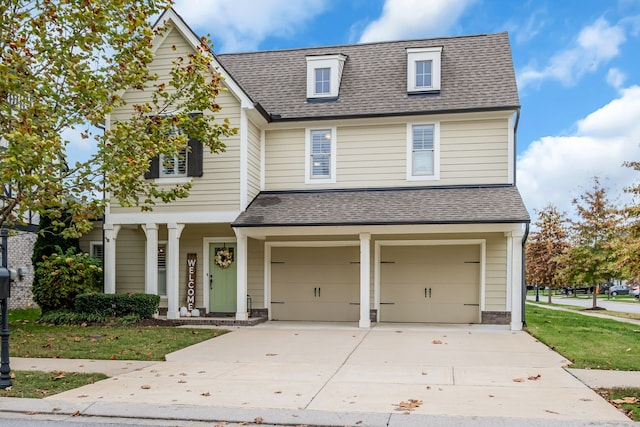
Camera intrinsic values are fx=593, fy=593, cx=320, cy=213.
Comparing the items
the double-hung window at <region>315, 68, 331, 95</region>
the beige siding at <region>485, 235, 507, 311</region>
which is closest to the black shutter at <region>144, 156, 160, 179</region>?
the double-hung window at <region>315, 68, 331, 95</region>

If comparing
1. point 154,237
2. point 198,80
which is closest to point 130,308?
point 154,237

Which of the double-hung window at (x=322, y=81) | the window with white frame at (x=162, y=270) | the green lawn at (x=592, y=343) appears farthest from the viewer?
the window with white frame at (x=162, y=270)

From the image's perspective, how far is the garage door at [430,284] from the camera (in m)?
15.9

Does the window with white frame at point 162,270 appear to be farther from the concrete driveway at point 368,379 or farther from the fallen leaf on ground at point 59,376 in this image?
the fallen leaf on ground at point 59,376

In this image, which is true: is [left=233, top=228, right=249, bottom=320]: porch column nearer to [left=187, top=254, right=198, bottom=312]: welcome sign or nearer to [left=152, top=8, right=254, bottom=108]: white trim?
[left=187, top=254, right=198, bottom=312]: welcome sign

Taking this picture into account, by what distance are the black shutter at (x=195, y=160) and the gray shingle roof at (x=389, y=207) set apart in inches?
66.0

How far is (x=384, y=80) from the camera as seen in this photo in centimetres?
1711

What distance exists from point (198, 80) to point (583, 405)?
32.8 feet

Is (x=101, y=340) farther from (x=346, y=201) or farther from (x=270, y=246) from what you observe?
(x=346, y=201)

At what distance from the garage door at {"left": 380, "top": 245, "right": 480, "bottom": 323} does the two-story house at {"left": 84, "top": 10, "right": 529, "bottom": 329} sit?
38mm

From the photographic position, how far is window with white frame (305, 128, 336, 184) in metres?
16.5

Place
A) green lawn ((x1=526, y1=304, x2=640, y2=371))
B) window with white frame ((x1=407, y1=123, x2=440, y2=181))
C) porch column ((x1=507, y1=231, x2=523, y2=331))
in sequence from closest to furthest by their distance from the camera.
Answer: green lawn ((x1=526, y1=304, x2=640, y2=371)) < porch column ((x1=507, y1=231, x2=523, y2=331)) < window with white frame ((x1=407, y1=123, x2=440, y2=181))

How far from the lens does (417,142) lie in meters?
16.1

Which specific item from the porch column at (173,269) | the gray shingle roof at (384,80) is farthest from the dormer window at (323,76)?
the porch column at (173,269)
